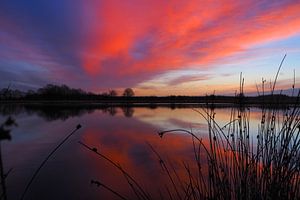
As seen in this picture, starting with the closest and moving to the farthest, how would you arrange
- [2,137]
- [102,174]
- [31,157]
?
[2,137] → [102,174] → [31,157]

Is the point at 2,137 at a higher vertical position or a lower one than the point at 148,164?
higher

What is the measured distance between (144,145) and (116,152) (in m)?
1.59

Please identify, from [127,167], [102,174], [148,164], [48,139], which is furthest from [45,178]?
[48,139]

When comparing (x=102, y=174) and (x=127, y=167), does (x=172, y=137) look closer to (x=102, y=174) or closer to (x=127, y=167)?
(x=127, y=167)

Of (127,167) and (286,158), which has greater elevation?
(286,158)

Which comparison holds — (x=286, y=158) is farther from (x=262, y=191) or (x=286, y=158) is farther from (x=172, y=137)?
→ (x=172, y=137)

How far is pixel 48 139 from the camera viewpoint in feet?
44.7

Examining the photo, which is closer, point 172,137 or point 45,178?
point 45,178

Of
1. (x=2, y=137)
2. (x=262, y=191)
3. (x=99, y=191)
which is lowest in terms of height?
(x=99, y=191)

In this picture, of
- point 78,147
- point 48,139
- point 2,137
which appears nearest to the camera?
Answer: point 2,137

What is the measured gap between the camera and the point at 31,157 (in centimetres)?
981

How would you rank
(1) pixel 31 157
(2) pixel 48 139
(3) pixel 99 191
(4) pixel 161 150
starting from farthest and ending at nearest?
(2) pixel 48 139 → (4) pixel 161 150 → (1) pixel 31 157 → (3) pixel 99 191

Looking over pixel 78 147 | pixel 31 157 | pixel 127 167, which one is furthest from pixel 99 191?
pixel 78 147

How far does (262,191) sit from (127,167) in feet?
19.8
